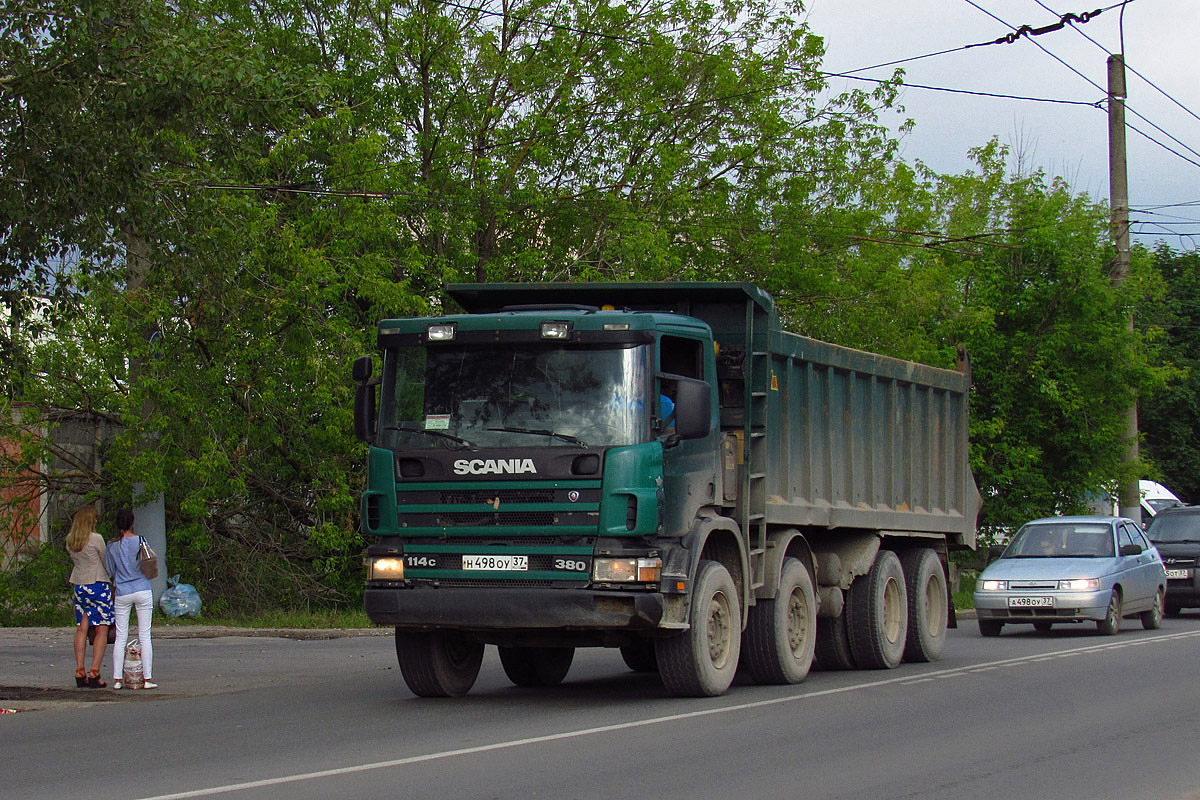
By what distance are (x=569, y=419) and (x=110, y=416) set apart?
39.8 feet

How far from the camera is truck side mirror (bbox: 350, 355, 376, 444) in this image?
11.0 metres

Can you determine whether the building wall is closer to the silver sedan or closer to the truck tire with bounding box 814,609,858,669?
the truck tire with bounding box 814,609,858,669

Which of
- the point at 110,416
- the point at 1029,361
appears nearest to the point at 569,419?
the point at 110,416

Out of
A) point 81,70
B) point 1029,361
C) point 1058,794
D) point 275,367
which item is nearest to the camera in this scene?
point 1058,794

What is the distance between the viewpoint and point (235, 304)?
17.7 m

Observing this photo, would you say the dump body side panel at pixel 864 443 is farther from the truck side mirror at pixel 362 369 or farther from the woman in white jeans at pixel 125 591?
the woman in white jeans at pixel 125 591

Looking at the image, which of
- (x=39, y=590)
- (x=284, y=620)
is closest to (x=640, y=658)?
(x=284, y=620)

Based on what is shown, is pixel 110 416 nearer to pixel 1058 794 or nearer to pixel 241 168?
pixel 241 168

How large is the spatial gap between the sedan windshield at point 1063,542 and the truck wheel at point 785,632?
876 centimetres

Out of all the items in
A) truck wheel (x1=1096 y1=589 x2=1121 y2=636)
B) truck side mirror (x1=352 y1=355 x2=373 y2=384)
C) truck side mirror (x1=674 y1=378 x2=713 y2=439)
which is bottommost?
truck wheel (x1=1096 y1=589 x2=1121 y2=636)

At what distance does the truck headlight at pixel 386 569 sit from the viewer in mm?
10695

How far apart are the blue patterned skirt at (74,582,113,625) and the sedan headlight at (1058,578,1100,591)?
12233mm

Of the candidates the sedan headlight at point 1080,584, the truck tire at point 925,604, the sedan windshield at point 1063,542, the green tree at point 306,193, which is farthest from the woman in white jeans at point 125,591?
the sedan windshield at point 1063,542

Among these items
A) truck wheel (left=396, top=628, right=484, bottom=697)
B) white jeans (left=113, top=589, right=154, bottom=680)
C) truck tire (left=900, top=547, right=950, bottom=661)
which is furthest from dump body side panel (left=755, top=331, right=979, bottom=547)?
white jeans (left=113, top=589, right=154, bottom=680)
